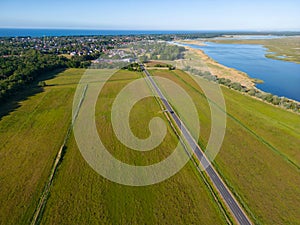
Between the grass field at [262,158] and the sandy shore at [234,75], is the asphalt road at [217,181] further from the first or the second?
the sandy shore at [234,75]

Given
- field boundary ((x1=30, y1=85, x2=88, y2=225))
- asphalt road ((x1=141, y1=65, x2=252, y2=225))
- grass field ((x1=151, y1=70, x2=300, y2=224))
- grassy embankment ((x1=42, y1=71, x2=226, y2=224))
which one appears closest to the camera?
field boundary ((x1=30, y1=85, x2=88, y2=225))

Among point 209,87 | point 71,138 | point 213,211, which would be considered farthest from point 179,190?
point 209,87

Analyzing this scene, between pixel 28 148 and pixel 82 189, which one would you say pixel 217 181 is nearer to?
pixel 82 189

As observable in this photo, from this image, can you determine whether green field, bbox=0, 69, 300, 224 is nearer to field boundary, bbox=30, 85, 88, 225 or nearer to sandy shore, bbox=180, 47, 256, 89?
field boundary, bbox=30, 85, 88, 225

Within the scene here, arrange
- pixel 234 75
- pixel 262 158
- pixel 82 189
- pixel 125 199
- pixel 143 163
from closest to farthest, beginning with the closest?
pixel 125 199
pixel 82 189
pixel 143 163
pixel 262 158
pixel 234 75

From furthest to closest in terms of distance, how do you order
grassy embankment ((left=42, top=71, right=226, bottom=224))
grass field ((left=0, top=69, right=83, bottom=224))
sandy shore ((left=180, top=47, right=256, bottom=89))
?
sandy shore ((left=180, top=47, right=256, bottom=89))
grass field ((left=0, top=69, right=83, bottom=224))
grassy embankment ((left=42, top=71, right=226, bottom=224))

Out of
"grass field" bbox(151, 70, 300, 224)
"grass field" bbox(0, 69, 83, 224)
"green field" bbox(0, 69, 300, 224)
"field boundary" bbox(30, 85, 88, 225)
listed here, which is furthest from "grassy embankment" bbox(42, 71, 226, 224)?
"grass field" bbox(151, 70, 300, 224)

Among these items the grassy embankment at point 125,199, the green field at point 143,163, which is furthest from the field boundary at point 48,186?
the grassy embankment at point 125,199

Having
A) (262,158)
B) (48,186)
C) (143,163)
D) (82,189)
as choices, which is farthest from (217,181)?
(48,186)
